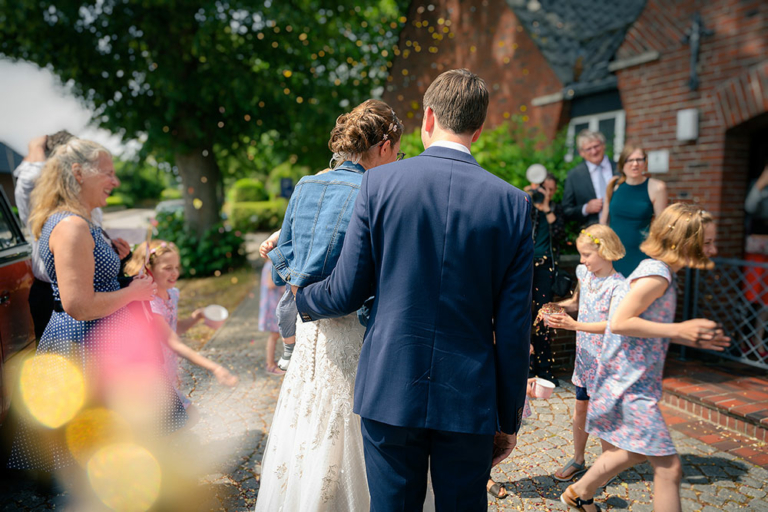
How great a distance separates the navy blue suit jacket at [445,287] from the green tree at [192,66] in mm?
10110

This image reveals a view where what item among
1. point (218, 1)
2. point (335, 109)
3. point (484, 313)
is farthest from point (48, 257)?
point (335, 109)

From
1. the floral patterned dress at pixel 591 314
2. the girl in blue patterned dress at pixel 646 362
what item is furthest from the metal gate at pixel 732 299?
the girl in blue patterned dress at pixel 646 362

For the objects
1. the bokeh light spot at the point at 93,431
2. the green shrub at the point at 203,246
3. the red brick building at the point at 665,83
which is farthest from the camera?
the green shrub at the point at 203,246

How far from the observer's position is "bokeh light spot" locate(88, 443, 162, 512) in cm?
273

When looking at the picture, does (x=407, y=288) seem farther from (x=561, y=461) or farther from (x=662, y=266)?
(x=561, y=461)

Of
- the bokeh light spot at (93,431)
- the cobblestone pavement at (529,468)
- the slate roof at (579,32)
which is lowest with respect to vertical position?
the cobblestone pavement at (529,468)

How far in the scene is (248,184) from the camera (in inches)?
1241

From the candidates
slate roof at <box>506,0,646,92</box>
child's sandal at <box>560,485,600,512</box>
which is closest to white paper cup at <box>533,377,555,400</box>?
child's sandal at <box>560,485,600,512</box>

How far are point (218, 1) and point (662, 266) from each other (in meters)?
10.6

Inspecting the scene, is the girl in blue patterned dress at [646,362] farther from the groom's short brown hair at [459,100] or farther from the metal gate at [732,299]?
the metal gate at [732,299]

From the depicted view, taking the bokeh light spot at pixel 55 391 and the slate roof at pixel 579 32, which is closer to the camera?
the bokeh light spot at pixel 55 391

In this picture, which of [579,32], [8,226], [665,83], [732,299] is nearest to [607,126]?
[665,83]

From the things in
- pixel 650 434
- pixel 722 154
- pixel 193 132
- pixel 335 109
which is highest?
pixel 335 109

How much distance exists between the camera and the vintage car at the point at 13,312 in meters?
3.15
